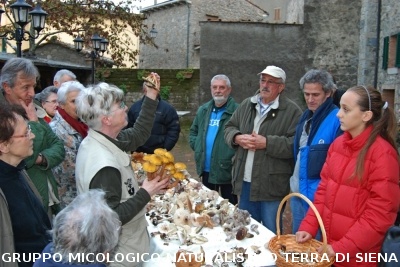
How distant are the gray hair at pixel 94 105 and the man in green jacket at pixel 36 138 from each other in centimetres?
64

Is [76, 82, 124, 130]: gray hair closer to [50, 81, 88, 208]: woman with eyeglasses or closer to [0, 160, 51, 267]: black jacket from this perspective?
[0, 160, 51, 267]: black jacket

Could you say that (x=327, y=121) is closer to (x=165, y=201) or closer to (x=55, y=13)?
(x=165, y=201)

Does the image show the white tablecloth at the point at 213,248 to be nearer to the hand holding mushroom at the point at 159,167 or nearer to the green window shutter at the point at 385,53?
the hand holding mushroom at the point at 159,167

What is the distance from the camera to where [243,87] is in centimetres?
1762

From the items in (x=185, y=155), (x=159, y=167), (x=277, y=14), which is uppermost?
(x=277, y=14)

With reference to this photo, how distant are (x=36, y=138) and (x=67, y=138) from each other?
13.5 inches

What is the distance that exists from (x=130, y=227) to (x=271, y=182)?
188 cm

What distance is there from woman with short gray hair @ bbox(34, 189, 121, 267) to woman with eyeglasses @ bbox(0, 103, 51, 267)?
0.50 metres

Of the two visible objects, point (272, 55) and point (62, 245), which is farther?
point (272, 55)

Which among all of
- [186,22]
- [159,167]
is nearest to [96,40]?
[159,167]

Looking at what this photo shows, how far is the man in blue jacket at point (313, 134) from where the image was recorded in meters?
3.23

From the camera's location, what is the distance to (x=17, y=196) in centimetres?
212

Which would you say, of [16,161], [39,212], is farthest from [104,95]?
[39,212]

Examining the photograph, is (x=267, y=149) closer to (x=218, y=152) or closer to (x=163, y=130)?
(x=218, y=152)
